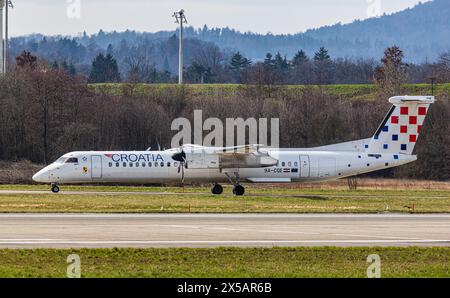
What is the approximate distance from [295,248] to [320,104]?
2140 inches

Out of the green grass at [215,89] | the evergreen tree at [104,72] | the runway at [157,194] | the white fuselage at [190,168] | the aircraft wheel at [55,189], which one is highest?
the evergreen tree at [104,72]

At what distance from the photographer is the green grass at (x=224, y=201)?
37.5 m

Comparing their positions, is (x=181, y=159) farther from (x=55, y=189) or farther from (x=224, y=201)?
(x=55, y=189)

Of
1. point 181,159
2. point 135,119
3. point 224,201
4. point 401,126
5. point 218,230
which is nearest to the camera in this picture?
point 218,230

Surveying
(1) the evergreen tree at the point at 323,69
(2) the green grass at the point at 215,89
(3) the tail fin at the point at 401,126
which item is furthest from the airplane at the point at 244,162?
(1) the evergreen tree at the point at 323,69

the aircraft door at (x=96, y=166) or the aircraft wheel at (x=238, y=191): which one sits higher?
the aircraft door at (x=96, y=166)

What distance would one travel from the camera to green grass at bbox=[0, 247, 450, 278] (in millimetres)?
20188

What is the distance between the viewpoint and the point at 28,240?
82.7 feet

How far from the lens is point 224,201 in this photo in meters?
42.8

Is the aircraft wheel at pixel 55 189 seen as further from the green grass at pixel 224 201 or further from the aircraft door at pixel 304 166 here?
the aircraft door at pixel 304 166

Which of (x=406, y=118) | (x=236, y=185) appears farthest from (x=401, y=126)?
(x=236, y=185)

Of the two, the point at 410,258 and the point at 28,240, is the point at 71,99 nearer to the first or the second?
the point at 28,240

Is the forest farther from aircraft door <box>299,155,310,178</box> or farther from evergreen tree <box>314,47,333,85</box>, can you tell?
evergreen tree <box>314,47,333,85</box>

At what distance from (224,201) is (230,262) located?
68.7 feet
